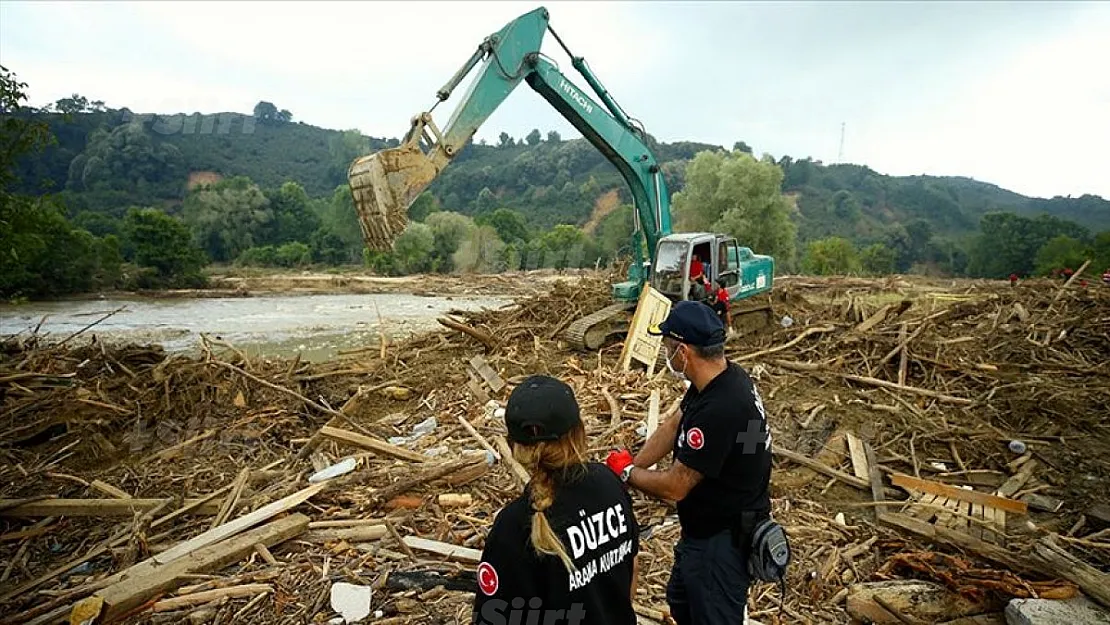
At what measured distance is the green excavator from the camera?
7492 millimetres

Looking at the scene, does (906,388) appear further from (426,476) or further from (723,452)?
(723,452)

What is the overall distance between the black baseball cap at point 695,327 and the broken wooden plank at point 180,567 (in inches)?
146

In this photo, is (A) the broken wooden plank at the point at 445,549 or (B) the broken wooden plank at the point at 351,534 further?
(B) the broken wooden plank at the point at 351,534

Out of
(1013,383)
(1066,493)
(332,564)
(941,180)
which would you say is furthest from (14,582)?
(941,180)

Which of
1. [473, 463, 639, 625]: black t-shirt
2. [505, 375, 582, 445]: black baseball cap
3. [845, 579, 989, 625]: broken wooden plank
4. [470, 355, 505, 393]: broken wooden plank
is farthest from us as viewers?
[470, 355, 505, 393]: broken wooden plank

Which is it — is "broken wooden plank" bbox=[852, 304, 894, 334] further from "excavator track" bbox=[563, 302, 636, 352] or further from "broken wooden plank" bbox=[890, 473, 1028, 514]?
"broken wooden plank" bbox=[890, 473, 1028, 514]

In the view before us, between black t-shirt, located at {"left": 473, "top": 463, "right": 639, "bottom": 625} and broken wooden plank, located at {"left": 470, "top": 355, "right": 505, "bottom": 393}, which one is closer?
black t-shirt, located at {"left": 473, "top": 463, "right": 639, "bottom": 625}

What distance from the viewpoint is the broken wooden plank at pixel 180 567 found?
3.80m

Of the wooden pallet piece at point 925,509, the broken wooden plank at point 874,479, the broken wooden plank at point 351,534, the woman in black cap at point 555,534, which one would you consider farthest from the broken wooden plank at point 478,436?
the woman in black cap at point 555,534

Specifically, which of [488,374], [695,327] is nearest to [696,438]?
[695,327]

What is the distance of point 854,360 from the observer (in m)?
9.40

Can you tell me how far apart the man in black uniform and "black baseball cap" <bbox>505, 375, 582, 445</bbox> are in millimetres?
888

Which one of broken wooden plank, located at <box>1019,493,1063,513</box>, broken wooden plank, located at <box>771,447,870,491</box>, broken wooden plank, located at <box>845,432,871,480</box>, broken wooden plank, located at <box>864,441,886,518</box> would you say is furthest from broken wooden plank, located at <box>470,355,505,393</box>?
broken wooden plank, located at <box>1019,493,1063,513</box>

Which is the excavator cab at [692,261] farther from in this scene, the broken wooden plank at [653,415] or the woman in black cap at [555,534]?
the woman in black cap at [555,534]
